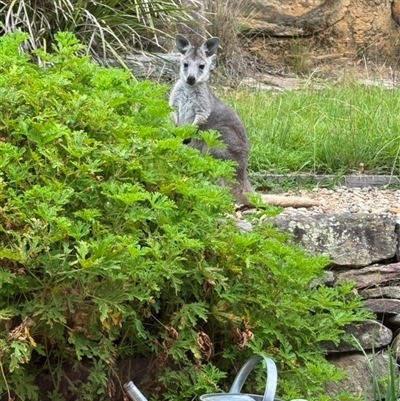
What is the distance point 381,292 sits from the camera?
4559mm

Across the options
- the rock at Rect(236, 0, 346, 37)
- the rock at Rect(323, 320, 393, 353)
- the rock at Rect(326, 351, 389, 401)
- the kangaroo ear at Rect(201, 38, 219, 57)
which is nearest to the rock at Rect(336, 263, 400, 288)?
the rock at Rect(323, 320, 393, 353)

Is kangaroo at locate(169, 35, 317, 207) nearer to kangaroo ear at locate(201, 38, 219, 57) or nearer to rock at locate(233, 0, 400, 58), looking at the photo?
kangaroo ear at locate(201, 38, 219, 57)

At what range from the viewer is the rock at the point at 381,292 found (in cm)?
455

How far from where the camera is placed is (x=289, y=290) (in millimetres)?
3646

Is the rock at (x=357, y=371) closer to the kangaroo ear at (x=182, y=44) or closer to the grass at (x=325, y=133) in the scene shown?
the grass at (x=325, y=133)

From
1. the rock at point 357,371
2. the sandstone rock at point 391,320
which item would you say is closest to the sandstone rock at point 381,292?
the sandstone rock at point 391,320

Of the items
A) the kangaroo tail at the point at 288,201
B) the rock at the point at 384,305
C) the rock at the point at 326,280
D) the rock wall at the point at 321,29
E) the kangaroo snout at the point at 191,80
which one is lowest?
the rock wall at the point at 321,29

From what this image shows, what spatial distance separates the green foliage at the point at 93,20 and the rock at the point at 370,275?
5.83 metres

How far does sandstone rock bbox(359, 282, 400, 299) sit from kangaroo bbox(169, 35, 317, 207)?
3.29ft

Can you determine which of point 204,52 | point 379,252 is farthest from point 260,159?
point 379,252

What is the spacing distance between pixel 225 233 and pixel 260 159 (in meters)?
3.28

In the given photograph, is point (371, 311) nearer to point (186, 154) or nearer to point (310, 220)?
point (310, 220)

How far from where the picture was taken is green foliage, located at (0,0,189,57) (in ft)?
33.5

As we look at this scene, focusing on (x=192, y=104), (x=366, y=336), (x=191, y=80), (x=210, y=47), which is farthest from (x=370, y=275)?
(x=210, y=47)
